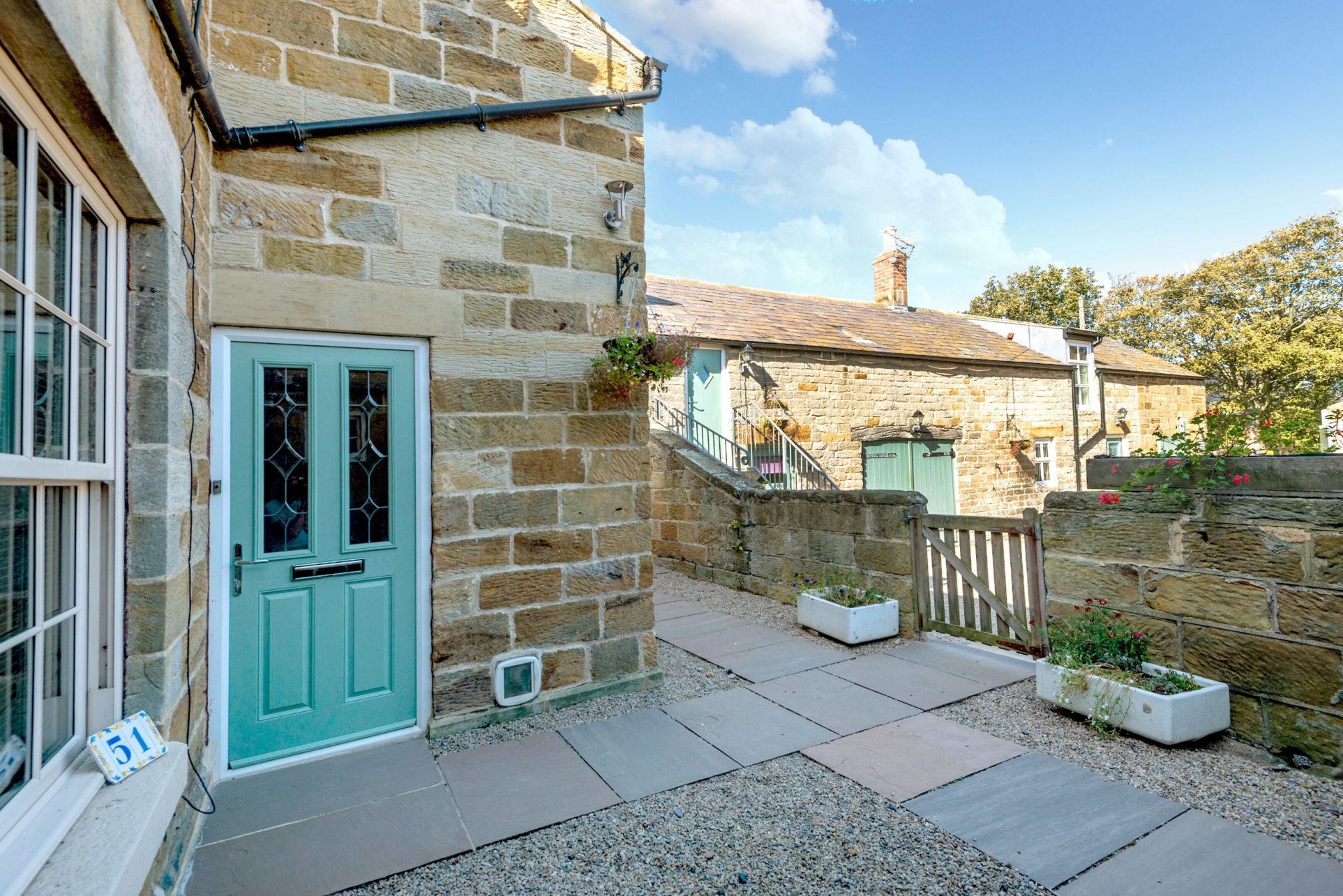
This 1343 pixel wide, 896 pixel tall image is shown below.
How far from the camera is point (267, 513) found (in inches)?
114

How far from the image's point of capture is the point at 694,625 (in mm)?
5551

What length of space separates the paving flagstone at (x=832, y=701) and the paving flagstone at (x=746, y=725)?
0.31ft

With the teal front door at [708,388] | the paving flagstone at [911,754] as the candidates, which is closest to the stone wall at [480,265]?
the paving flagstone at [911,754]

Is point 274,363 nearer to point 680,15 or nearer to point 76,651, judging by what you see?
point 76,651

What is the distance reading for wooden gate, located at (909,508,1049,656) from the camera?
4223 mm

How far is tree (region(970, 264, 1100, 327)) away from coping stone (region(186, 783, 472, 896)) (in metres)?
26.3

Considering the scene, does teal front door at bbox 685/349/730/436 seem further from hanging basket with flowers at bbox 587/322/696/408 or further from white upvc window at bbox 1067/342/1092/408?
white upvc window at bbox 1067/342/1092/408

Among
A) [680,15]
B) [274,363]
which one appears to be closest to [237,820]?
[274,363]

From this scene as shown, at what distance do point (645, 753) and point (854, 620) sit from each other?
2309mm

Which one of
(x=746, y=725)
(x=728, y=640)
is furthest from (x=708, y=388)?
(x=746, y=725)

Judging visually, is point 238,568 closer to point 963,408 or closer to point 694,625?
point 694,625

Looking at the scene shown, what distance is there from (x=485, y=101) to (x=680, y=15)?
10.4ft

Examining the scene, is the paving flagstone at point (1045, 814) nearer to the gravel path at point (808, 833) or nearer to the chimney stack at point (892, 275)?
the gravel path at point (808, 833)

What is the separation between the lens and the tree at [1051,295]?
23797 mm
